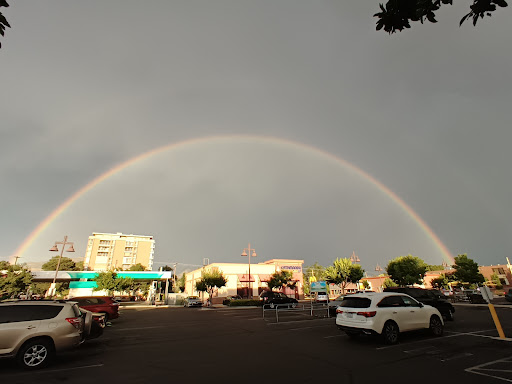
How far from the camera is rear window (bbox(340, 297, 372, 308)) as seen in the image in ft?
31.5

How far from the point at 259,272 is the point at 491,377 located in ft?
187

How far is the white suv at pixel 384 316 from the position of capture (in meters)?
9.22

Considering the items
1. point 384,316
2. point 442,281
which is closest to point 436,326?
point 384,316

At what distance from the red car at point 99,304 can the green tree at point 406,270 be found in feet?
143

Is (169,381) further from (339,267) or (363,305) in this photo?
(339,267)

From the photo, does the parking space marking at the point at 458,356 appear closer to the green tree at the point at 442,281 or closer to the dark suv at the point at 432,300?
the dark suv at the point at 432,300

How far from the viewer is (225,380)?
6.02 metres

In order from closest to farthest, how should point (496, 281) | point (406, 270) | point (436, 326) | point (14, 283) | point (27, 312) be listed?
point (27, 312), point (436, 326), point (14, 283), point (406, 270), point (496, 281)

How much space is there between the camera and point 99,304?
687 inches

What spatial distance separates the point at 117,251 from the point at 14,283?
7598 centimetres

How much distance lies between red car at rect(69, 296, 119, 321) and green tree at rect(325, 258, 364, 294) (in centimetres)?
3570

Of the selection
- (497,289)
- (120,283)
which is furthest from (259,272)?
(497,289)

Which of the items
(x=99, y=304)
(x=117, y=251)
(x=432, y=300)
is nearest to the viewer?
(x=432, y=300)

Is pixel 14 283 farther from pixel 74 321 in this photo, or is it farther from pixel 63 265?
pixel 63 265
